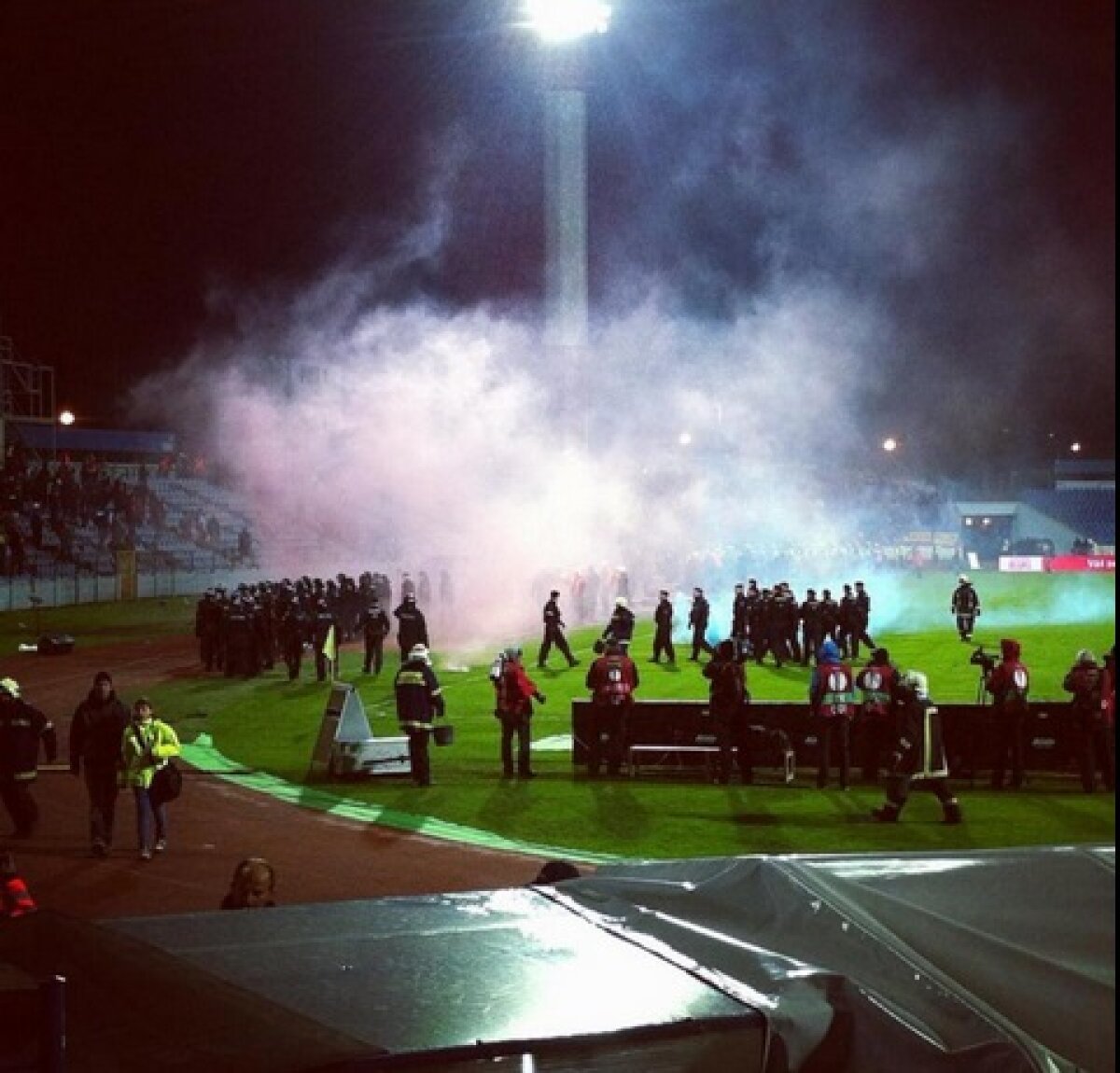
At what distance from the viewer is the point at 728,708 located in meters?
16.7

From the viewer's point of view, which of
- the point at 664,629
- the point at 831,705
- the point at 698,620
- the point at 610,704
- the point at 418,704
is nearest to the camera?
the point at 418,704


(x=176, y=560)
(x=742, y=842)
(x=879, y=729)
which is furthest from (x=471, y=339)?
(x=742, y=842)

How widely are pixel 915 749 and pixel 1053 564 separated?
48719 mm

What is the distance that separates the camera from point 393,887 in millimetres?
11992

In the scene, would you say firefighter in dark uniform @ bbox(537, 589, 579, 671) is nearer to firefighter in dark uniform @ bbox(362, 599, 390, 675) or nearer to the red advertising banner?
firefighter in dark uniform @ bbox(362, 599, 390, 675)

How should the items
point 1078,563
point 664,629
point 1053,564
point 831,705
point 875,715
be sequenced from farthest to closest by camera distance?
point 1053,564 < point 1078,563 < point 664,629 < point 875,715 < point 831,705

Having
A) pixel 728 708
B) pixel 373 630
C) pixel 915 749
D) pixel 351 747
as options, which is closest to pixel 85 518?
pixel 373 630

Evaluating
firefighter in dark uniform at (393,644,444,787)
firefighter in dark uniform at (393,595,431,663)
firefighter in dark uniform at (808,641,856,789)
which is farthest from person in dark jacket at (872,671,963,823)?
firefighter in dark uniform at (393,595,431,663)

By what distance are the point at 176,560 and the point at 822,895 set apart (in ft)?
143

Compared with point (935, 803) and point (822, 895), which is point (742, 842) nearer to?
point (935, 803)

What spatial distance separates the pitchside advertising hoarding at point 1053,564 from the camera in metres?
58.2

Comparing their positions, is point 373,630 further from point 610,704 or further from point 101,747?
point 101,747

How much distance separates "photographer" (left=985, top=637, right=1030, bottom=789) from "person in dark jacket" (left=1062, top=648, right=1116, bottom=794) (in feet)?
1.73

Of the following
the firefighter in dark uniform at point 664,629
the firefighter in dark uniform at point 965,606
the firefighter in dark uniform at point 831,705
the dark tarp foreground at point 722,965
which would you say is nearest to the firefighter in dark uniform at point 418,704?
the firefighter in dark uniform at point 831,705
